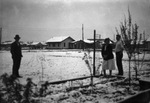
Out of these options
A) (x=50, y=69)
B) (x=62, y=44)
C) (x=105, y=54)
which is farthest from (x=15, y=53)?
(x=62, y=44)

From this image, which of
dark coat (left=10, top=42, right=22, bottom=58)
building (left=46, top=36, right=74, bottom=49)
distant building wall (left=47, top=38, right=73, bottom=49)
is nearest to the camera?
dark coat (left=10, top=42, right=22, bottom=58)

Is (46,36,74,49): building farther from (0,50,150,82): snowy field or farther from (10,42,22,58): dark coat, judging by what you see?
(10,42,22,58): dark coat

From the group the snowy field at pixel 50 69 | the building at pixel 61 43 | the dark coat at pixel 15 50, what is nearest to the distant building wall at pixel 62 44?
the building at pixel 61 43

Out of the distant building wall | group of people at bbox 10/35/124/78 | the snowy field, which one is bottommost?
the snowy field

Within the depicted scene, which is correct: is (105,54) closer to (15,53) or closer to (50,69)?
(50,69)

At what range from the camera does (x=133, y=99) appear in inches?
112

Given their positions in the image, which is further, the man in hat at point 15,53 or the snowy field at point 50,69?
the snowy field at point 50,69

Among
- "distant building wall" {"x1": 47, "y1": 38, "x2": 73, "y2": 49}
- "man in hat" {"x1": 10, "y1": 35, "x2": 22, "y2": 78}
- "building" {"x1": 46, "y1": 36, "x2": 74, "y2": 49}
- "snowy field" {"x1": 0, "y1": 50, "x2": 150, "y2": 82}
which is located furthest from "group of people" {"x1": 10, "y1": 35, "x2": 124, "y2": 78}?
"distant building wall" {"x1": 47, "y1": 38, "x2": 73, "y2": 49}

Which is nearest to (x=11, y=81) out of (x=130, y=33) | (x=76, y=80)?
(x=76, y=80)

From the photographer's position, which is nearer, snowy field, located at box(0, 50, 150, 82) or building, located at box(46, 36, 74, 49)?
snowy field, located at box(0, 50, 150, 82)

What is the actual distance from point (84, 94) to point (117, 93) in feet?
3.18

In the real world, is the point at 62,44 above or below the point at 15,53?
above

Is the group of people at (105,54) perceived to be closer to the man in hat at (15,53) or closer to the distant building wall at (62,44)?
the man in hat at (15,53)

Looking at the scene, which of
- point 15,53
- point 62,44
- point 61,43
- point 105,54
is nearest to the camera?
point 15,53
